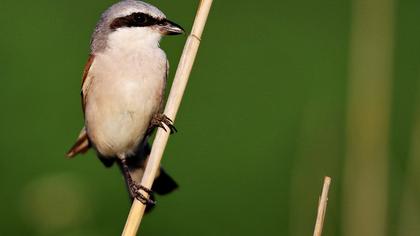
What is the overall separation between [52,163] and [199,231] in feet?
3.92

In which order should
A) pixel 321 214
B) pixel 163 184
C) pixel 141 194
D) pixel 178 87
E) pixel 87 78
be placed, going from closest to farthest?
pixel 321 214
pixel 178 87
pixel 141 194
pixel 87 78
pixel 163 184

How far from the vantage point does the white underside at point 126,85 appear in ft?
16.1

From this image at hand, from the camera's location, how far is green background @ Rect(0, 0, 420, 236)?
6.04 meters

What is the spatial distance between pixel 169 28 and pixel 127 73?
0.29 meters

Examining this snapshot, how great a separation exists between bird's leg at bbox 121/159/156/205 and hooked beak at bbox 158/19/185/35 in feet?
2.38

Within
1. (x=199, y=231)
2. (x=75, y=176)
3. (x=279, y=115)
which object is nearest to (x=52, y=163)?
(x=75, y=176)

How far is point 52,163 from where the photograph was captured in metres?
7.05

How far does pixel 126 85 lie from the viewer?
16.0 ft

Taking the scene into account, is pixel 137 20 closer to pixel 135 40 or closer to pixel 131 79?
pixel 135 40

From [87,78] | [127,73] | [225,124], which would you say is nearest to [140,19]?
[127,73]

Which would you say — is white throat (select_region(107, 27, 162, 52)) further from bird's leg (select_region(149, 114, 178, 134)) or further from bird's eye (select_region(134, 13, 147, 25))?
bird's leg (select_region(149, 114, 178, 134))

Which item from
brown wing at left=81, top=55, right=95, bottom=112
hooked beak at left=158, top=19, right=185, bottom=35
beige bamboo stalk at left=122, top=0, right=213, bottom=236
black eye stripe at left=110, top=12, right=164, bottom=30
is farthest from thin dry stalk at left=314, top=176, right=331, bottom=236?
brown wing at left=81, top=55, right=95, bottom=112

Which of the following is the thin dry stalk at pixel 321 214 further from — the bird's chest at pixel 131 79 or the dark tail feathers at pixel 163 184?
the dark tail feathers at pixel 163 184

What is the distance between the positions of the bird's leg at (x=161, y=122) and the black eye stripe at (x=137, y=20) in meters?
0.44
